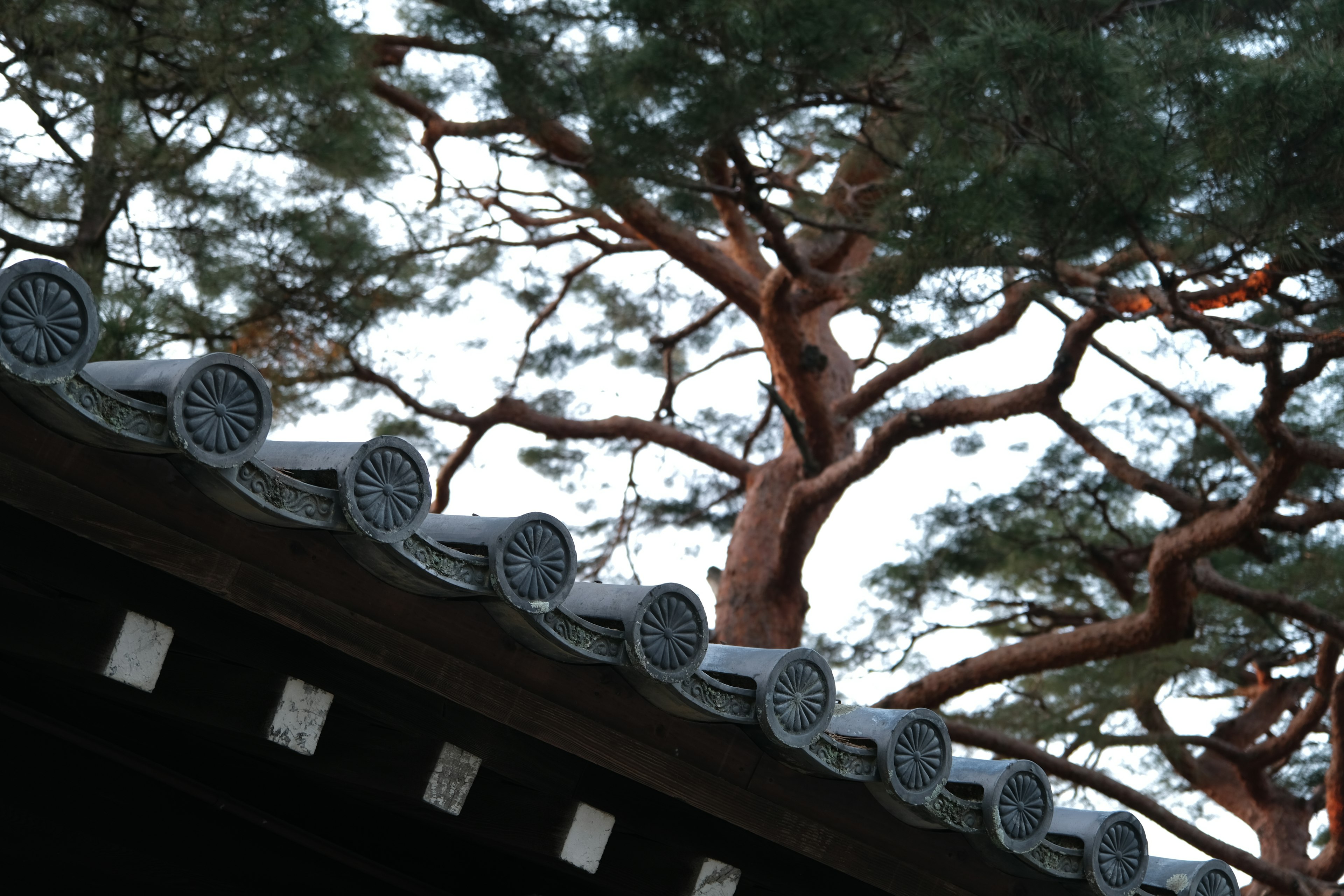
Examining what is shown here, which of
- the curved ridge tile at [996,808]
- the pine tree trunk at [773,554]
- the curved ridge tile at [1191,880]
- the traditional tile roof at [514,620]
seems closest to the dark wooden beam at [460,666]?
the traditional tile roof at [514,620]

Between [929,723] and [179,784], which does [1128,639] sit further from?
[179,784]

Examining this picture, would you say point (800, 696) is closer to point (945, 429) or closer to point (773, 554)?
point (945, 429)

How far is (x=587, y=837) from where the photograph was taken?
1868 millimetres

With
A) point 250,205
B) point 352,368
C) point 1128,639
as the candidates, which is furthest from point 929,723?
point 352,368

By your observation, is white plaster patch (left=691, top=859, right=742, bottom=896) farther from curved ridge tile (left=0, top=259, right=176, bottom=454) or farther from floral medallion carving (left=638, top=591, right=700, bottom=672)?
curved ridge tile (left=0, top=259, right=176, bottom=454)

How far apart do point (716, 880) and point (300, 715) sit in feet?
2.32

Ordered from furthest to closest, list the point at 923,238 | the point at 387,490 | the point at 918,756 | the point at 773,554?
the point at 773,554 → the point at 923,238 → the point at 918,756 → the point at 387,490

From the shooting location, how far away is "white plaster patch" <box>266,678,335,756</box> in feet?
5.45

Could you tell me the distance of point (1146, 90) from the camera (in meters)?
3.29

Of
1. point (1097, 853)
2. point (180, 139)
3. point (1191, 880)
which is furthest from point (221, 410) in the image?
point (180, 139)

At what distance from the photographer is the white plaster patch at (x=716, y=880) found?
195cm

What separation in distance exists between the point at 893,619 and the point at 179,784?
553 centimetres

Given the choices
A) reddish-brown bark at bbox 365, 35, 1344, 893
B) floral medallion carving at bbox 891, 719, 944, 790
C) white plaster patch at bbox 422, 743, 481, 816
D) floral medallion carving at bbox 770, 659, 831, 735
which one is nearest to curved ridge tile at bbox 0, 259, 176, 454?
white plaster patch at bbox 422, 743, 481, 816

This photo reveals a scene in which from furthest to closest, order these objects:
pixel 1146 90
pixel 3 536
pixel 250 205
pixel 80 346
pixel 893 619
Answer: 1. pixel 893 619
2. pixel 250 205
3. pixel 1146 90
4. pixel 3 536
5. pixel 80 346
